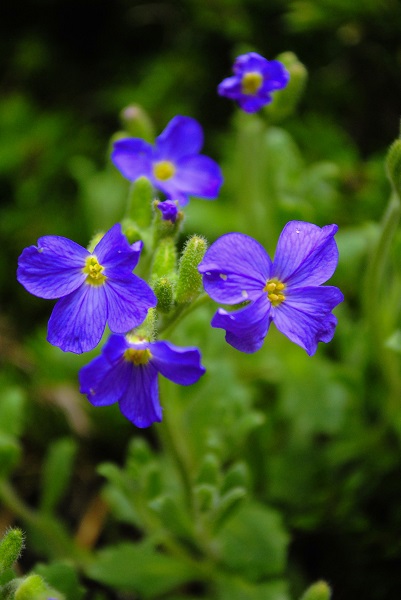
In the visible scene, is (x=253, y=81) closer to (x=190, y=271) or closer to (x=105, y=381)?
(x=190, y=271)

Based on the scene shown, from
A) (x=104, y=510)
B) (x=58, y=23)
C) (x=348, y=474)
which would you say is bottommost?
(x=104, y=510)

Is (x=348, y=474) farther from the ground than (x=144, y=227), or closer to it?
closer to it

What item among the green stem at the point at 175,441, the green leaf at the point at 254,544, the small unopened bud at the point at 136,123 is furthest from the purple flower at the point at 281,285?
the small unopened bud at the point at 136,123

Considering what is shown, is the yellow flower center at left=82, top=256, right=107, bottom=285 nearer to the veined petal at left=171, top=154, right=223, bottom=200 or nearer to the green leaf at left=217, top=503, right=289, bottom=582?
the veined petal at left=171, top=154, right=223, bottom=200

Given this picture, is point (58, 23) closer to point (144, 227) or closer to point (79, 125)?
point (79, 125)

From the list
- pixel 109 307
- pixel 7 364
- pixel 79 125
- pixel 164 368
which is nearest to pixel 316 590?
pixel 164 368
